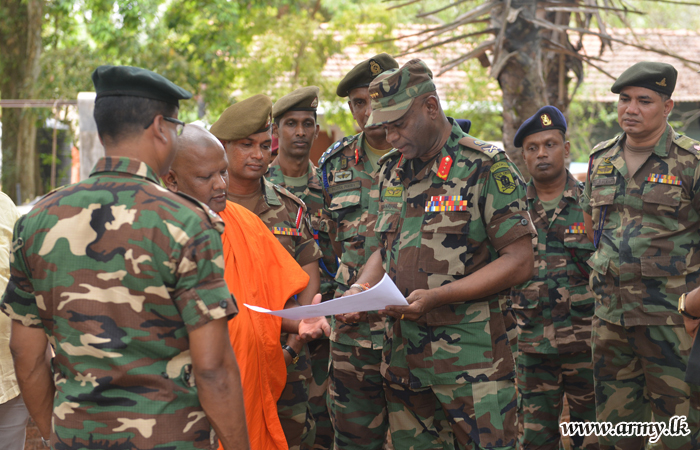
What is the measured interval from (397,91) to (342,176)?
1.36m

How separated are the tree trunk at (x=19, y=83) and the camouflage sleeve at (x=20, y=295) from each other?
1336cm

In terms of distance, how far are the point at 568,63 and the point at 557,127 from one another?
8.77ft

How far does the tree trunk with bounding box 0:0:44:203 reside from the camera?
45.8 ft

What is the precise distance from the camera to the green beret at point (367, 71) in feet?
13.5

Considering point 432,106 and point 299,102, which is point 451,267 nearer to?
point 432,106

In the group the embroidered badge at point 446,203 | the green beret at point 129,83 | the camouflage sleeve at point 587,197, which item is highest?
the green beret at point 129,83

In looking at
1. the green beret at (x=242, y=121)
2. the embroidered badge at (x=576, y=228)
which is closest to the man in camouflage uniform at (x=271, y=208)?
the green beret at (x=242, y=121)

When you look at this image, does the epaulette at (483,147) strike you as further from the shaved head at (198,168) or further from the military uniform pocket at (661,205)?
the military uniform pocket at (661,205)

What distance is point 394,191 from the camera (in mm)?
3193

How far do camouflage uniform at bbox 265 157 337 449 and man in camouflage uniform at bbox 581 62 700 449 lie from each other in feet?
5.96

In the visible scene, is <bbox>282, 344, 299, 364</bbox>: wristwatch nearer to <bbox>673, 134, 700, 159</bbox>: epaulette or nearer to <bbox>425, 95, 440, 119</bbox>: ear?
<bbox>425, 95, 440, 119</bbox>: ear

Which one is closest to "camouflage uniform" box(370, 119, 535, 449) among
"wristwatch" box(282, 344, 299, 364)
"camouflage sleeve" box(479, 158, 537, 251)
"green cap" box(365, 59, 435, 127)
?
"camouflage sleeve" box(479, 158, 537, 251)

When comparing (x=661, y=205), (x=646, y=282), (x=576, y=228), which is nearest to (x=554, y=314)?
(x=576, y=228)

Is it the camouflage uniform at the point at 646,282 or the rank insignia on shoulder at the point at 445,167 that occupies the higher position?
the rank insignia on shoulder at the point at 445,167
